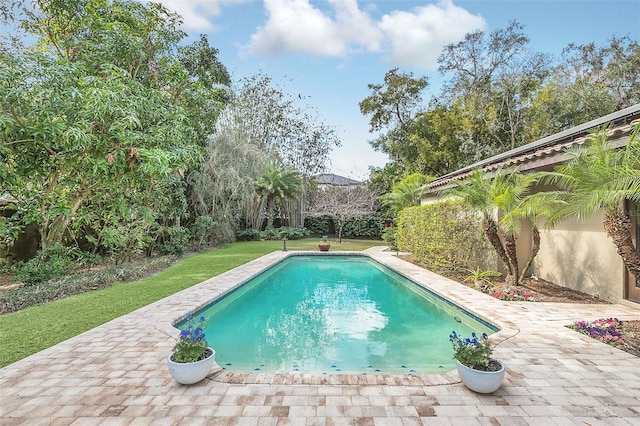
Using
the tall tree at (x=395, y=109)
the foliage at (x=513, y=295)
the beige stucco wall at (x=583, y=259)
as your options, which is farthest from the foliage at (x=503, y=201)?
the tall tree at (x=395, y=109)

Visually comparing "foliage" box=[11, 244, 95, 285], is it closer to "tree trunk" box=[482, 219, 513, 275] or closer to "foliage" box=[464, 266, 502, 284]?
"foliage" box=[464, 266, 502, 284]

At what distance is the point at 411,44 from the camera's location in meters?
12.9

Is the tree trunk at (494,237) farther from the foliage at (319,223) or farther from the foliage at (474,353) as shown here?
the foliage at (319,223)

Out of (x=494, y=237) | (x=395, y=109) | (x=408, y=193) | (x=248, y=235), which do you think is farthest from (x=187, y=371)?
(x=395, y=109)

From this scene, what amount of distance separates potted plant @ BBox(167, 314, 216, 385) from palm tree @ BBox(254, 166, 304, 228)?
19.0 meters

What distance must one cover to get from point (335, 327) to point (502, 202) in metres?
4.83

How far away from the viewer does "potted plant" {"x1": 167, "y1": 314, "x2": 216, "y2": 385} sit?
353cm

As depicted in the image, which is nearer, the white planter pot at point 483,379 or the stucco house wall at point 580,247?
the white planter pot at point 483,379

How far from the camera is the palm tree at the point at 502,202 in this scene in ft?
25.4

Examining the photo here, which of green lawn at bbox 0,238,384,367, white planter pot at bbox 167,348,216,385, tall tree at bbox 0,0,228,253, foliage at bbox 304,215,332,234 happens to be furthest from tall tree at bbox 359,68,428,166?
white planter pot at bbox 167,348,216,385

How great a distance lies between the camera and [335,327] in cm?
687

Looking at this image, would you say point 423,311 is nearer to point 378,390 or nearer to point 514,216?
point 514,216

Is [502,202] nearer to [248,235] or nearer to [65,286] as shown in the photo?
[65,286]

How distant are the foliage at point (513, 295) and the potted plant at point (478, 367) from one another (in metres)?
4.34
